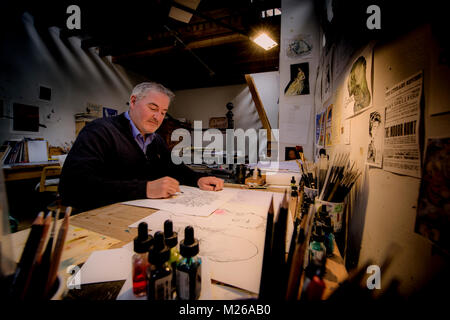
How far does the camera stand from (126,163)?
1.35 meters

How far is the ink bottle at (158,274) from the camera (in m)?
0.34

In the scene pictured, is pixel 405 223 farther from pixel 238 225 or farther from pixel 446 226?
pixel 238 225

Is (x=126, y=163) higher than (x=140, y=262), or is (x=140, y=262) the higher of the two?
(x=126, y=163)

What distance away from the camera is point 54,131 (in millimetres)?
3242

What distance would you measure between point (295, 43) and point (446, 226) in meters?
2.10

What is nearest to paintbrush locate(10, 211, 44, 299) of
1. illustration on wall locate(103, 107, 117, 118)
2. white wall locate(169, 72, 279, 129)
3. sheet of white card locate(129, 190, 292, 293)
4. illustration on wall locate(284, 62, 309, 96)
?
sheet of white card locate(129, 190, 292, 293)

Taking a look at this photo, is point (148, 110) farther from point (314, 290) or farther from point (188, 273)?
point (314, 290)

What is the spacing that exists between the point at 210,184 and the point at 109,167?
2.49 feet

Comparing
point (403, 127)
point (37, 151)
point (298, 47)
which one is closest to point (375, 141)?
point (403, 127)

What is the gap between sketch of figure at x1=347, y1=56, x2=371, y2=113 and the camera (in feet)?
2.13

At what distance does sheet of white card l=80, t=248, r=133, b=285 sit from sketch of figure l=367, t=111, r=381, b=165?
2.56ft

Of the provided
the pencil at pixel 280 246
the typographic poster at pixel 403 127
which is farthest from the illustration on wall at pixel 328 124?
the pencil at pixel 280 246

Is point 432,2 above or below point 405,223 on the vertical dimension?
above
